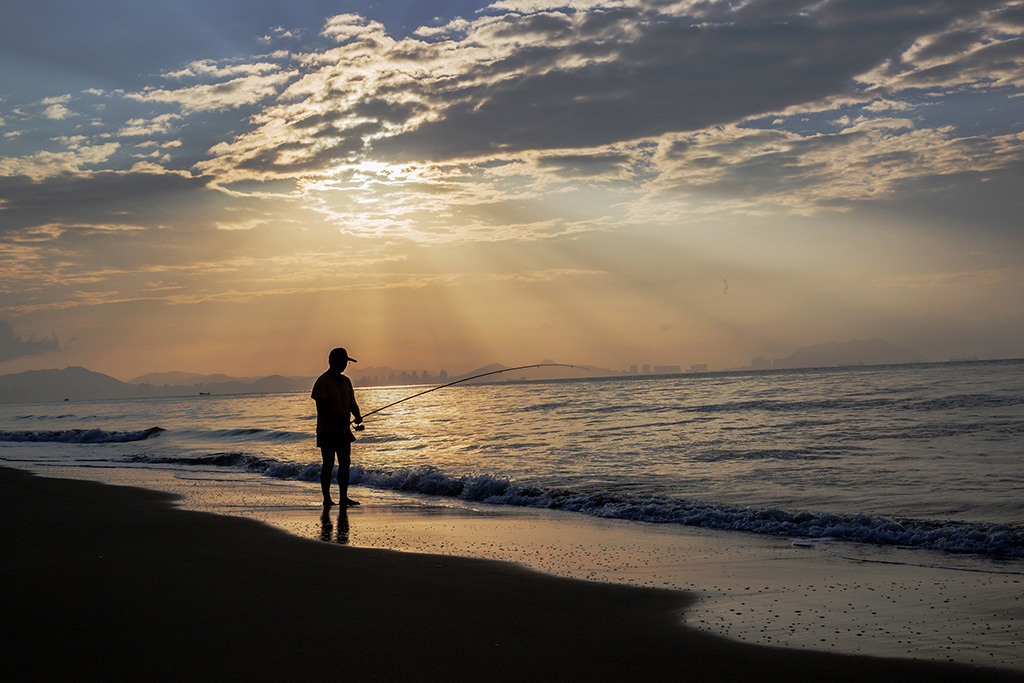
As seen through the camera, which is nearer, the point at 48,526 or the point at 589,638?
the point at 589,638

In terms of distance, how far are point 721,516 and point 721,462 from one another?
17.6 ft

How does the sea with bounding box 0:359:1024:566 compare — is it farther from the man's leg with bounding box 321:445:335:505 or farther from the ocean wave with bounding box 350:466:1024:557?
the man's leg with bounding box 321:445:335:505

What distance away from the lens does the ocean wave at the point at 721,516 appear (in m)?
7.21

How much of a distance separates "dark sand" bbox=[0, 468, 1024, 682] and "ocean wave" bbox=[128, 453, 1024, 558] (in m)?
3.76

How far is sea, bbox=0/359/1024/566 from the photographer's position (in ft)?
27.7

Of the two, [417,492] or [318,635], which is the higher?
[318,635]

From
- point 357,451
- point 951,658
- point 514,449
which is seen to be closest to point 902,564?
point 951,658

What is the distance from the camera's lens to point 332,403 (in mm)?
9898

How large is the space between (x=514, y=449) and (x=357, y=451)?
5027 mm

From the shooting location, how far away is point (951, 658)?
12.0 feet

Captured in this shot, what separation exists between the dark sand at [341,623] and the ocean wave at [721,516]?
12.3 ft

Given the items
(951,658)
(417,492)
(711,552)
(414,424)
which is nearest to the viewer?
(951,658)

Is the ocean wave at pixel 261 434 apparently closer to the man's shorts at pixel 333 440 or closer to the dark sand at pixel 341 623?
the man's shorts at pixel 333 440

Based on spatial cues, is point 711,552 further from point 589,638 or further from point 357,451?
point 357,451
